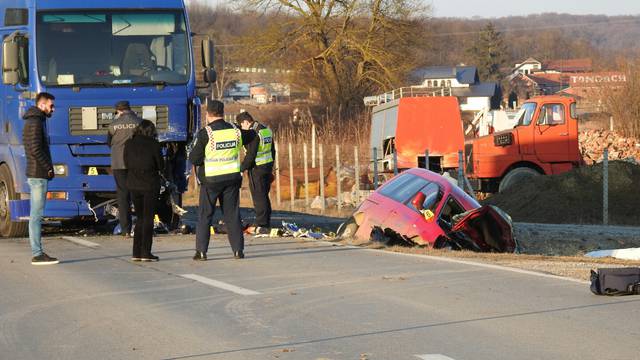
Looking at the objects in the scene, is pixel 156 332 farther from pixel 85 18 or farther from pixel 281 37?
pixel 281 37

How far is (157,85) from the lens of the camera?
18.9 meters

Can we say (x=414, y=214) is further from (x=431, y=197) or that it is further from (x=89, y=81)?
(x=89, y=81)

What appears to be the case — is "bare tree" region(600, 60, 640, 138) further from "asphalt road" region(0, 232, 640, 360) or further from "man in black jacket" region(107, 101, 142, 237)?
"asphalt road" region(0, 232, 640, 360)

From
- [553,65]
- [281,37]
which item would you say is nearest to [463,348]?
[281,37]

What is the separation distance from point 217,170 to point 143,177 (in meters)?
0.96

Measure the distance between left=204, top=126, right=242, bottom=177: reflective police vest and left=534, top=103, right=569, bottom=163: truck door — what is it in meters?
18.1

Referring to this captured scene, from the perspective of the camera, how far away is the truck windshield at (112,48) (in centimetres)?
1858

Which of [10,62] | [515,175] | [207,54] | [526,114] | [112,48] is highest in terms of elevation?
[112,48]

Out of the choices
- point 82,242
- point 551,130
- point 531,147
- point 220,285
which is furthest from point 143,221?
point 531,147

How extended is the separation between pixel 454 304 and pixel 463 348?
2220 mm

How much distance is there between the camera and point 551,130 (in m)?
Result: 31.4

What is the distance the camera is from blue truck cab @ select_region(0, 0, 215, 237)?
18562 mm

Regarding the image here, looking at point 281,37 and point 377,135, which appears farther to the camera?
point 281,37

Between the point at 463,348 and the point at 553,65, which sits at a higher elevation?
the point at 553,65
